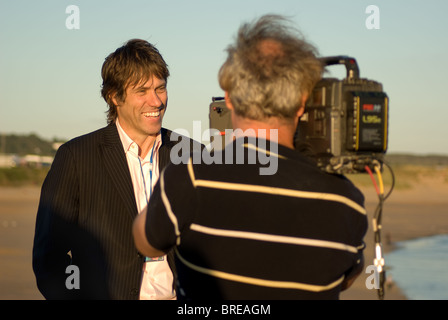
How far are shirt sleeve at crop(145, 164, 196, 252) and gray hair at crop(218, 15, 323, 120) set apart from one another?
0.31 m

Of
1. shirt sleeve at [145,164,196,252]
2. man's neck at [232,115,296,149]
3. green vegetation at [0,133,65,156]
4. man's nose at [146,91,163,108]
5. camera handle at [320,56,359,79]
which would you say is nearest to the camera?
shirt sleeve at [145,164,196,252]

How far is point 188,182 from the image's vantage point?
6.97ft

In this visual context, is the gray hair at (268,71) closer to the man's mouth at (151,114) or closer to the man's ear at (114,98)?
the man's mouth at (151,114)

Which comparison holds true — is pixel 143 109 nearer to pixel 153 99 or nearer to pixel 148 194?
pixel 153 99

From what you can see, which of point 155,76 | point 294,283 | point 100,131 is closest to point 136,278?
point 100,131

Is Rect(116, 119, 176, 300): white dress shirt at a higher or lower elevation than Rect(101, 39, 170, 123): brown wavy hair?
lower

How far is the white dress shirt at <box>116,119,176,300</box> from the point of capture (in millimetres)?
3316

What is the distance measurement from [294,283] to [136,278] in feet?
4.27

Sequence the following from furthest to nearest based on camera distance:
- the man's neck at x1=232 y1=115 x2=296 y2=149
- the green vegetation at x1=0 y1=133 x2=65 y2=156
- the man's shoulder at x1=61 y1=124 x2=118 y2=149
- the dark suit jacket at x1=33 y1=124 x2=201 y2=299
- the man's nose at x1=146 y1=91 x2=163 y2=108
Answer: the green vegetation at x1=0 y1=133 x2=65 y2=156
the man's nose at x1=146 y1=91 x2=163 y2=108
the man's shoulder at x1=61 y1=124 x2=118 y2=149
the dark suit jacket at x1=33 y1=124 x2=201 y2=299
the man's neck at x1=232 y1=115 x2=296 y2=149

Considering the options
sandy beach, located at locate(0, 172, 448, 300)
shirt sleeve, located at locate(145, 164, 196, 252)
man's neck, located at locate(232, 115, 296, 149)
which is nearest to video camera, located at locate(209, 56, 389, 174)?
man's neck, located at locate(232, 115, 296, 149)

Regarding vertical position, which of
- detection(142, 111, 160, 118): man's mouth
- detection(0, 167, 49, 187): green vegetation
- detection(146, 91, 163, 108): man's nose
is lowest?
detection(0, 167, 49, 187): green vegetation

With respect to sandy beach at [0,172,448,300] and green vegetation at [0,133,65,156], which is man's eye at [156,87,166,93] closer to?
sandy beach at [0,172,448,300]

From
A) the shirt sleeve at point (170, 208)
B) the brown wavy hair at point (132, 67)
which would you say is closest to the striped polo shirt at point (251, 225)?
the shirt sleeve at point (170, 208)

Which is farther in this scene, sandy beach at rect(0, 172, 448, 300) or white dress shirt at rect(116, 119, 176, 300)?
sandy beach at rect(0, 172, 448, 300)
